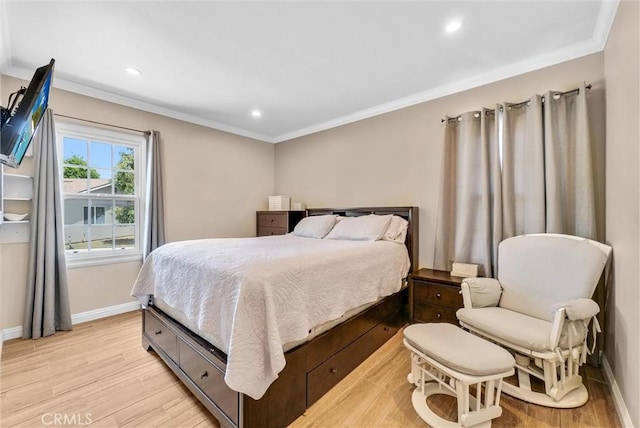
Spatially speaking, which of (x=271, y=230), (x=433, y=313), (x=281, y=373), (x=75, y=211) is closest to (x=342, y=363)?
(x=281, y=373)

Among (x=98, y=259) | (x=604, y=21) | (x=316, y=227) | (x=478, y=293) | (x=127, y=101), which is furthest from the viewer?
(x=316, y=227)

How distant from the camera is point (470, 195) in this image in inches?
105

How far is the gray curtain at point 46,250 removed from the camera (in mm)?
2578

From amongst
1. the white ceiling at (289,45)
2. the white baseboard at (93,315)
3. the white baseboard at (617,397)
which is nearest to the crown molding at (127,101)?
the white ceiling at (289,45)

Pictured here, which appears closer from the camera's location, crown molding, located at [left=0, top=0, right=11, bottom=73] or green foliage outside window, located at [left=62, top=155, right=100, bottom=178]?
crown molding, located at [left=0, top=0, right=11, bottom=73]

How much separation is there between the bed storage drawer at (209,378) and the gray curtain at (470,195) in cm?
233

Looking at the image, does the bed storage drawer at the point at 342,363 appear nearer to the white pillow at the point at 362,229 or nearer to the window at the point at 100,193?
the white pillow at the point at 362,229

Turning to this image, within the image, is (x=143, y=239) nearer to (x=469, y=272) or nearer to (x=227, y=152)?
(x=227, y=152)

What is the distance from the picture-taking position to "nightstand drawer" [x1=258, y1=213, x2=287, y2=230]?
414cm

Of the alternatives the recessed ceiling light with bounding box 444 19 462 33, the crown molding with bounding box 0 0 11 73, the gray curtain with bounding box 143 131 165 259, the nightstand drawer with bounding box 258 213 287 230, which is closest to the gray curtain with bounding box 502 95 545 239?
the recessed ceiling light with bounding box 444 19 462 33

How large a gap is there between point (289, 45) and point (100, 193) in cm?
278

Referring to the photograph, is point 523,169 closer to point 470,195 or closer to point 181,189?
point 470,195

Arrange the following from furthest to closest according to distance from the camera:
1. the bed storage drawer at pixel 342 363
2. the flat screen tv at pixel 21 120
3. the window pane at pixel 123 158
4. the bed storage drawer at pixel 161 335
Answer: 1. the window pane at pixel 123 158
2. the bed storage drawer at pixel 161 335
3. the bed storage drawer at pixel 342 363
4. the flat screen tv at pixel 21 120

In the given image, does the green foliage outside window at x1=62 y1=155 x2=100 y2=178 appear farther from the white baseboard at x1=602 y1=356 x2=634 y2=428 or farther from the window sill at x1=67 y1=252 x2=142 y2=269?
the white baseboard at x1=602 y1=356 x2=634 y2=428
